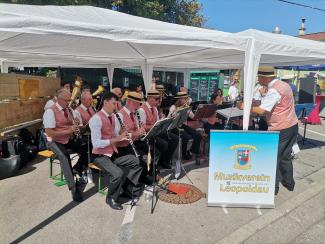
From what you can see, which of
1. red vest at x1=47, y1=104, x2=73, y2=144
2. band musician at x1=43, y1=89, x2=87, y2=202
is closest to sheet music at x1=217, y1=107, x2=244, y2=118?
band musician at x1=43, y1=89, x2=87, y2=202

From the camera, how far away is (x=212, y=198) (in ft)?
14.2

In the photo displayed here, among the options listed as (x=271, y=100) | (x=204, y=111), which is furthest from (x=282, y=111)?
(x=204, y=111)

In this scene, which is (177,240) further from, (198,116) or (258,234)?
(198,116)

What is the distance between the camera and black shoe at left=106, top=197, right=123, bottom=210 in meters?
4.25

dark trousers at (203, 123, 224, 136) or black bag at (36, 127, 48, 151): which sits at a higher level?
dark trousers at (203, 123, 224, 136)

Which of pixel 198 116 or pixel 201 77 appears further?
pixel 201 77

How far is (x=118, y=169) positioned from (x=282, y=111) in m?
2.67

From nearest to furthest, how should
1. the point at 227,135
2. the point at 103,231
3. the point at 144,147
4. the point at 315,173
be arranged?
the point at 103,231, the point at 227,135, the point at 144,147, the point at 315,173

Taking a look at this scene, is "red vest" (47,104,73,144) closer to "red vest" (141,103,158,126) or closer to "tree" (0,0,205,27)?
"red vest" (141,103,158,126)

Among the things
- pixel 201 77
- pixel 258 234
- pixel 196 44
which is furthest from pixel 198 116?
pixel 201 77

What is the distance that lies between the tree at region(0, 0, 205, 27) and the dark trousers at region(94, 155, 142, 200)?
32.5ft

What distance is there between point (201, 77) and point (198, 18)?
6577mm

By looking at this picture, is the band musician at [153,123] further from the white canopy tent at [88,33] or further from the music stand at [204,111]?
the white canopy tent at [88,33]

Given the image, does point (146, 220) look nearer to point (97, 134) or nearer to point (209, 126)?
point (97, 134)
